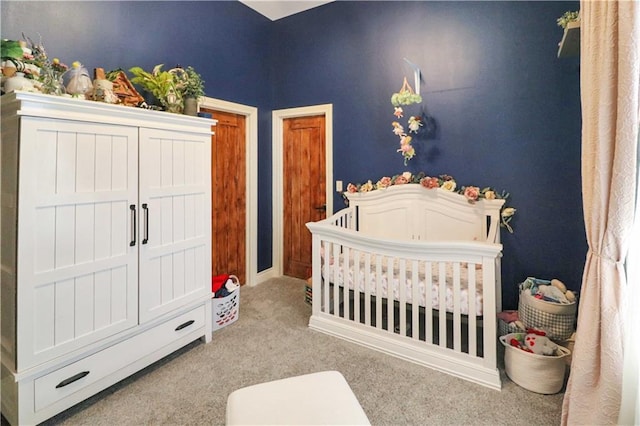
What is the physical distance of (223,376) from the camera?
81.0 inches

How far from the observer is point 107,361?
1863 millimetres

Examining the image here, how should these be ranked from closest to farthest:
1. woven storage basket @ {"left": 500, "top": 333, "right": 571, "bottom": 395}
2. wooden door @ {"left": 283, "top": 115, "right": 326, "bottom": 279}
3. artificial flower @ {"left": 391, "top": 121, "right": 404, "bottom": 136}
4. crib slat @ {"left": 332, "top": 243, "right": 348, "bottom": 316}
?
woven storage basket @ {"left": 500, "top": 333, "right": 571, "bottom": 395}
crib slat @ {"left": 332, "top": 243, "right": 348, "bottom": 316}
artificial flower @ {"left": 391, "top": 121, "right": 404, "bottom": 136}
wooden door @ {"left": 283, "top": 115, "right": 326, "bottom": 279}

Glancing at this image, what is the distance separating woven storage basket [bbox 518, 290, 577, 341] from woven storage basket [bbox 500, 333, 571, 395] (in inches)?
8.1

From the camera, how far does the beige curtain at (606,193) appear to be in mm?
1267

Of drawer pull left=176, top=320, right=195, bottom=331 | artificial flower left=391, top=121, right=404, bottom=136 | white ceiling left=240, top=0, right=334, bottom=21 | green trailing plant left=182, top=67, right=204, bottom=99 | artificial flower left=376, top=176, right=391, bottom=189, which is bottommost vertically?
drawer pull left=176, top=320, right=195, bottom=331

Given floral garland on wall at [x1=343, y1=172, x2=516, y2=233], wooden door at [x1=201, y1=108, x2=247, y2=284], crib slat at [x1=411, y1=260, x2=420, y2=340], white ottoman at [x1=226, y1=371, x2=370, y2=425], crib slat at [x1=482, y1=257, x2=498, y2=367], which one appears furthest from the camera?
wooden door at [x1=201, y1=108, x2=247, y2=284]

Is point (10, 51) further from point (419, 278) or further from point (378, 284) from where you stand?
point (419, 278)

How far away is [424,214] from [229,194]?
2.02m

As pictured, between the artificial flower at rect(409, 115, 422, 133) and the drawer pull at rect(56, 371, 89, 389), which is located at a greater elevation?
the artificial flower at rect(409, 115, 422, 133)

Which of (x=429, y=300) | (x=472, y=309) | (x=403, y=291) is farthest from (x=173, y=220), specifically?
(x=472, y=309)

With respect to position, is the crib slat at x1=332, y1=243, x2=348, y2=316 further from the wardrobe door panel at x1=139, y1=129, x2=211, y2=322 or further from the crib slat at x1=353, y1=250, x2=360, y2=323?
the wardrobe door panel at x1=139, y1=129, x2=211, y2=322

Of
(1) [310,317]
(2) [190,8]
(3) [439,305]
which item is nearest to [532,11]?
(3) [439,305]

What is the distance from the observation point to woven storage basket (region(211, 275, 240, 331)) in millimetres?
2611

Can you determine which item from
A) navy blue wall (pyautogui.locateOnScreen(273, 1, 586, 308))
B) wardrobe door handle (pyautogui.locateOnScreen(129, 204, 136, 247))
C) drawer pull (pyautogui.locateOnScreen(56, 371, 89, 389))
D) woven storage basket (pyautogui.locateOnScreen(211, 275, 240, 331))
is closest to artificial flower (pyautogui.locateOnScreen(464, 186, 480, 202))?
navy blue wall (pyautogui.locateOnScreen(273, 1, 586, 308))
